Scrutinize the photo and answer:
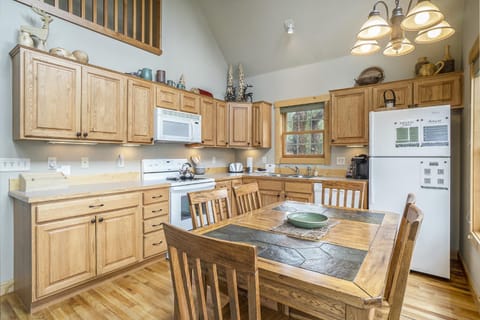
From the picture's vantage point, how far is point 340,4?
10.4ft

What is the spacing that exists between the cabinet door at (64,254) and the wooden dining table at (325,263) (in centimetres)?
133

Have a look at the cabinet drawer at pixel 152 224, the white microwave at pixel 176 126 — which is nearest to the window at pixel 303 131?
the white microwave at pixel 176 126

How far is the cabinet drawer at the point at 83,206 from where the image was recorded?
6.21ft

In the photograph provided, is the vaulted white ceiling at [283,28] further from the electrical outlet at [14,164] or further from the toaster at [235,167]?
the electrical outlet at [14,164]

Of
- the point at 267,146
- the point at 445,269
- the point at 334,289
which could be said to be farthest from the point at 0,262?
the point at 445,269

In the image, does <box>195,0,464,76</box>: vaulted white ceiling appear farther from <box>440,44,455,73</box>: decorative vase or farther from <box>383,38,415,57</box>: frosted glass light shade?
<box>383,38,415,57</box>: frosted glass light shade

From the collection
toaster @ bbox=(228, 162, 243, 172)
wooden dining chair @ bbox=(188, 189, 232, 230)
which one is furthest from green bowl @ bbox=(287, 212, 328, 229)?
toaster @ bbox=(228, 162, 243, 172)

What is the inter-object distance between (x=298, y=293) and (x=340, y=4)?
3.56m

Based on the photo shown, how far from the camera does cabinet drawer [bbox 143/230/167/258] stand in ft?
8.53

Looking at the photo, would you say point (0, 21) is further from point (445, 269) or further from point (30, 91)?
point (445, 269)

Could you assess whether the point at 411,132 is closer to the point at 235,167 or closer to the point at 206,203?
the point at 206,203

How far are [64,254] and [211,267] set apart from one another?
189 centimetres

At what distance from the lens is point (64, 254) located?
78.7 inches

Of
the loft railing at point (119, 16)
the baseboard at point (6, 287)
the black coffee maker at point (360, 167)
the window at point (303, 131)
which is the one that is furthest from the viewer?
the window at point (303, 131)
